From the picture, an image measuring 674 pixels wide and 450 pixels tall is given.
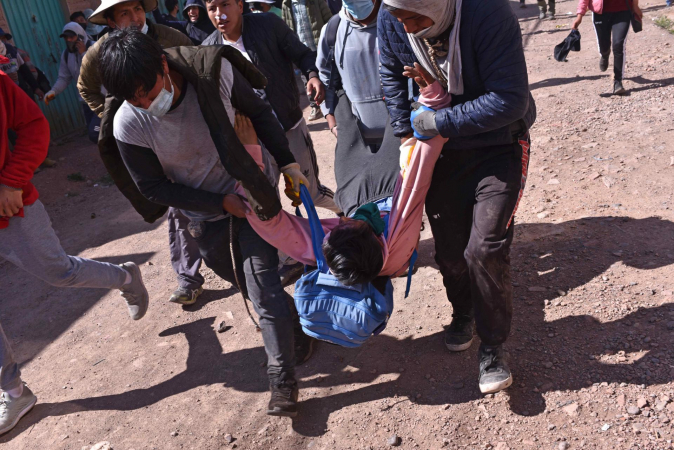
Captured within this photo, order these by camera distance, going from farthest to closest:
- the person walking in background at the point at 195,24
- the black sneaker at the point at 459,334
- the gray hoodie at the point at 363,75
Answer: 1. the person walking in background at the point at 195,24
2. the gray hoodie at the point at 363,75
3. the black sneaker at the point at 459,334

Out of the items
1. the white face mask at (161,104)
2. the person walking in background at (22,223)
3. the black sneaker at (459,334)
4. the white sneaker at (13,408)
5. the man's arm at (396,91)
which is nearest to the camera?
the white face mask at (161,104)

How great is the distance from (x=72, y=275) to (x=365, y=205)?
189 centimetres

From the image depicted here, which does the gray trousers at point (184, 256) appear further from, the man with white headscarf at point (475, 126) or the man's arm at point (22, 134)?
the man with white headscarf at point (475, 126)

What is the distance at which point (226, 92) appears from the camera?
2.87 meters

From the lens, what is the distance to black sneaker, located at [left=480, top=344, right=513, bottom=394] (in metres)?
2.83

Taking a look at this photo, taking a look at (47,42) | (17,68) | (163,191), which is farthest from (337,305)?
(47,42)

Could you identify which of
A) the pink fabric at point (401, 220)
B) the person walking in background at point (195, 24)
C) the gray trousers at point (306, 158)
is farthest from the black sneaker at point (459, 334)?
the person walking in background at point (195, 24)

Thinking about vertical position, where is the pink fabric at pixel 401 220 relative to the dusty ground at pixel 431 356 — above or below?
above

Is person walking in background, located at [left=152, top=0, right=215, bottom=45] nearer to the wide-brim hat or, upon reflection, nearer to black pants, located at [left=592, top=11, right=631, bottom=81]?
the wide-brim hat

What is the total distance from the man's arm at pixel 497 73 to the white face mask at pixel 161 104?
1.27 metres

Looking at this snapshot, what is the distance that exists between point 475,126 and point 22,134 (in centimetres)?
245

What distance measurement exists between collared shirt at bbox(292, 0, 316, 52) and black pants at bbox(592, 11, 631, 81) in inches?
148

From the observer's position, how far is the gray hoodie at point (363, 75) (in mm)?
3721

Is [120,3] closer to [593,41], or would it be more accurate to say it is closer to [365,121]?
[365,121]
